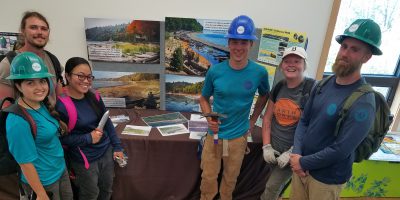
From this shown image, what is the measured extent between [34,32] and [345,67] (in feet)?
6.87

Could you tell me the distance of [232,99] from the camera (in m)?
1.88

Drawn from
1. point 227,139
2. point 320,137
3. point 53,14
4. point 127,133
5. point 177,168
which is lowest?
point 177,168

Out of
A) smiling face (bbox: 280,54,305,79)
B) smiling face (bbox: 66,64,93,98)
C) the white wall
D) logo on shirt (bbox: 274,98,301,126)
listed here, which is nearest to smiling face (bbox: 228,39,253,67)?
smiling face (bbox: 280,54,305,79)

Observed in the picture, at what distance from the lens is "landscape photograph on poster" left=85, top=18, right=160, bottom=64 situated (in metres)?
2.52

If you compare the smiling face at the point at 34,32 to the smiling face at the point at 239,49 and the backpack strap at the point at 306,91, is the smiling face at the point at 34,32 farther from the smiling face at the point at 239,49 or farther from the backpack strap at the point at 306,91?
the backpack strap at the point at 306,91

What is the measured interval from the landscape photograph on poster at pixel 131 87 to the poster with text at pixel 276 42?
1.18 metres

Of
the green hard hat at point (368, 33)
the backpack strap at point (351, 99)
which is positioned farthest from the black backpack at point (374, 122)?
the green hard hat at point (368, 33)

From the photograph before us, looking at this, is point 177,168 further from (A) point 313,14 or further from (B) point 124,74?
(A) point 313,14

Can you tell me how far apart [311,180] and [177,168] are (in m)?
1.26

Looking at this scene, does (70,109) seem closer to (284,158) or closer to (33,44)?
(33,44)

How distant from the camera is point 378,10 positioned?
291 cm

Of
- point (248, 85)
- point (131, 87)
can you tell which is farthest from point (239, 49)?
point (131, 87)

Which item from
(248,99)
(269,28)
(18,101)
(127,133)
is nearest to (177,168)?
(127,133)

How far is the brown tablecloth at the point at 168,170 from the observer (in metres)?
2.31
